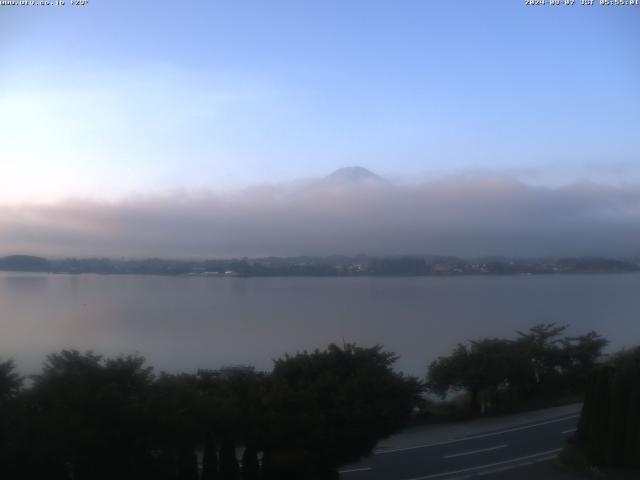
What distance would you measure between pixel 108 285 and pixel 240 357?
24.4 meters

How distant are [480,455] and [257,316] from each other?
2393cm

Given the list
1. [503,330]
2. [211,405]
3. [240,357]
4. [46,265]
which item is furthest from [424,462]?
[46,265]

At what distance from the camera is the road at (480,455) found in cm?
1280

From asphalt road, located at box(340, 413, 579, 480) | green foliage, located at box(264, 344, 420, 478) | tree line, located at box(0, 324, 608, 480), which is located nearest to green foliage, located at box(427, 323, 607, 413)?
asphalt road, located at box(340, 413, 579, 480)

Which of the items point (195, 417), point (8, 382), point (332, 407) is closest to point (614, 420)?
point (332, 407)

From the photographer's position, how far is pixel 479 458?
14.2 metres

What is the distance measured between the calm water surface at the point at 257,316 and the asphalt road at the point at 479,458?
637cm

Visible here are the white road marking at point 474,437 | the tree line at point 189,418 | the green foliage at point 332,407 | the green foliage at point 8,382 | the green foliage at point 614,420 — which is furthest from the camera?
the white road marking at point 474,437

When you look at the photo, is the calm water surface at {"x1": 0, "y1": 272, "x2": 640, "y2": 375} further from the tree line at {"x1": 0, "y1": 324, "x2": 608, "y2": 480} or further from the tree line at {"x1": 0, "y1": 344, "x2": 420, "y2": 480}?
the tree line at {"x1": 0, "y1": 324, "x2": 608, "y2": 480}

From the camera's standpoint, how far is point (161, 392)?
9680 millimetres

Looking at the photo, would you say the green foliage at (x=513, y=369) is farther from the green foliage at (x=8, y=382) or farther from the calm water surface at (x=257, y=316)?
the green foliage at (x=8, y=382)

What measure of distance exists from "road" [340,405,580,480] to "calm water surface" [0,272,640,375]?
5.93m

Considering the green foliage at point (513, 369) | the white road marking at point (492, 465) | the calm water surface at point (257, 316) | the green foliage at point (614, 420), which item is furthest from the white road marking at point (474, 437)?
the calm water surface at point (257, 316)

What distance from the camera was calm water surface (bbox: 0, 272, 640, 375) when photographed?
25531mm
